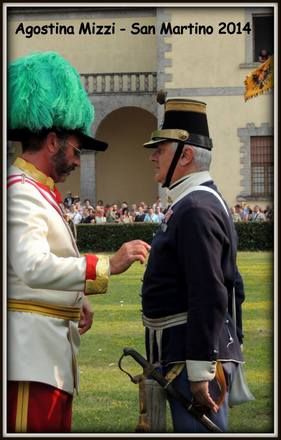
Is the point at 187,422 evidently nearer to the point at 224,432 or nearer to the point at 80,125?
the point at 224,432

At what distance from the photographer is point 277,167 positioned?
3682mm

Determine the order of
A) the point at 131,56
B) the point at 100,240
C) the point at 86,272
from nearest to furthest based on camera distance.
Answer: the point at 86,272, the point at 100,240, the point at 131,56

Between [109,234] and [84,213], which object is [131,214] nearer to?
[84,213]

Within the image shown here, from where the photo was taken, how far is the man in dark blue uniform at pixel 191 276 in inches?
146

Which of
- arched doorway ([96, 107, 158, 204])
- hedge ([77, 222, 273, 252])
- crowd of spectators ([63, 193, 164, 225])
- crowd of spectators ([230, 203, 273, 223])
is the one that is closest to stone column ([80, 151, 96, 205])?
arched doorway ([96, 107, 158, 204])

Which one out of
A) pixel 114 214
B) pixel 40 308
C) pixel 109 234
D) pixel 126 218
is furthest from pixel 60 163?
pixel 114 214

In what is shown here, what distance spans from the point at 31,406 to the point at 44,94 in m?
1.30

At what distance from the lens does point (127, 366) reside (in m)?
8.33

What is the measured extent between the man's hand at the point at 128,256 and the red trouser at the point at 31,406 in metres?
0.57

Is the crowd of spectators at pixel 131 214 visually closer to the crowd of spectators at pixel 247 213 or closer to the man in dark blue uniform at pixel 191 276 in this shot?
the crowd of spectators at pixel 247 213

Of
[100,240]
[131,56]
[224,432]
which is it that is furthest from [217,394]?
[131,56]

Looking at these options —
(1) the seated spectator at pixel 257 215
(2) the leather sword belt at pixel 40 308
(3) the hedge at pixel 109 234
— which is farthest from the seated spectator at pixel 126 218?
(2) the leather sword belt at pixel 40 308

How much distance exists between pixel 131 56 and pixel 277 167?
32.6 m

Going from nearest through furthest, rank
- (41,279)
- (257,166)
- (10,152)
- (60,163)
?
(41,279), (60,163), (10,152), (257,166)
